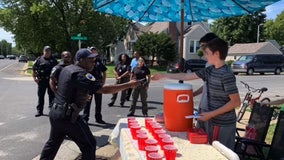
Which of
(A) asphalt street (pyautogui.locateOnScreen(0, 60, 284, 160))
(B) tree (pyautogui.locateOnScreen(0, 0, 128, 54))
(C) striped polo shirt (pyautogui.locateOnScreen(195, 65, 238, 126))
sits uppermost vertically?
(B) tree (pyautogui.locateOnScreen(0, 0, 128, 54))

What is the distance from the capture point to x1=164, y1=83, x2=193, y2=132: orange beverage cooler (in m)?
3.09

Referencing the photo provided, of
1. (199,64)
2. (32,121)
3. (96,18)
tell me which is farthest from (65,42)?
(32,121)

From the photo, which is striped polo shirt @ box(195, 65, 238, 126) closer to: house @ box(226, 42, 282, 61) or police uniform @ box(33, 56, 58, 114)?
police uniform @ box(33, 56, 58, 114)

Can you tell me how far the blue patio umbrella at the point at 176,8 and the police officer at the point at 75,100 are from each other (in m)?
0.93

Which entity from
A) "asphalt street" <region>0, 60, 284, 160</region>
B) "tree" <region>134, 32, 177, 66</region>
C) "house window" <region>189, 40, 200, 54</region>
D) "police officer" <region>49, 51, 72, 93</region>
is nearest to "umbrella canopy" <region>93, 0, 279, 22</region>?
"police officer" <region>49, 51, 72, 93</region>

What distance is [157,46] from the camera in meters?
37.7

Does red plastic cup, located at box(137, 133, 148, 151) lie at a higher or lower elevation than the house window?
lower

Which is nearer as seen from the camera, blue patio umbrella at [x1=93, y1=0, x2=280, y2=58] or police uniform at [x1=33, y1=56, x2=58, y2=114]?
blue patio umbrella at [x1=93, y1=0, x2=280, y2=58]

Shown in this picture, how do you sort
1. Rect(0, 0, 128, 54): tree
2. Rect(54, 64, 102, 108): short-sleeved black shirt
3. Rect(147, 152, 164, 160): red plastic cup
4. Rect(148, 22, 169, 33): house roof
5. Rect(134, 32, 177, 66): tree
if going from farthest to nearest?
Rect(148, 22, 169, 33): house roof < Rect(0, 0, 128, 54): tree < Rect(134, 32, 177, 66): tree < Rect(54, 64, 102, 108): short-sleeved black shirt < Rect(147, 152, 164, 160): red plastic cup

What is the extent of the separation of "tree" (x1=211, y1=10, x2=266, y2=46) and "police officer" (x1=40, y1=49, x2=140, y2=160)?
62993 millimetres

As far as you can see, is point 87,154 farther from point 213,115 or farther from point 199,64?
point 199,64

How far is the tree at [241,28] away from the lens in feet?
210

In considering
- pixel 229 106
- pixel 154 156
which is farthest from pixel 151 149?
pixel 229 106

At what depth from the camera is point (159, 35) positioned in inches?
1500
